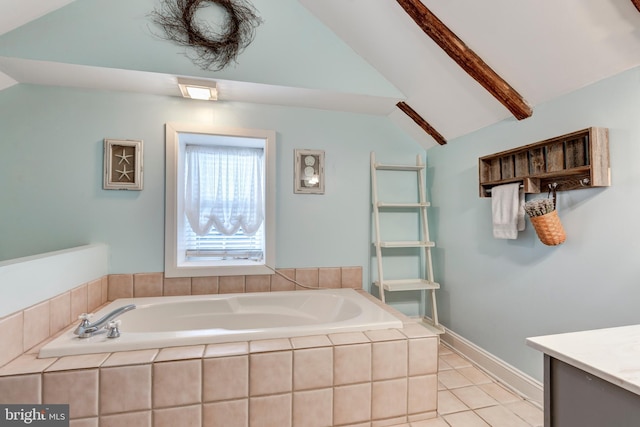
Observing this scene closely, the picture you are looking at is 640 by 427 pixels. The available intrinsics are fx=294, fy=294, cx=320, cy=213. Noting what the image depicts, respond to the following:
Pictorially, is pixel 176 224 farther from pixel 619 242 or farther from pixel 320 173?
pixel 619 242

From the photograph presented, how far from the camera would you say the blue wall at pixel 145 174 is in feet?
6.74

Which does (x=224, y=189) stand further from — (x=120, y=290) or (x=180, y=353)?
(x=180, y=353)

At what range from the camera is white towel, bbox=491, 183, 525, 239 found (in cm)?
180

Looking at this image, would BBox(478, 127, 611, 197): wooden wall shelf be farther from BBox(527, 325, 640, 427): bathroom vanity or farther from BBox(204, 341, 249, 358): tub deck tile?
BBox(204, 341, 249, 358): tub deck tile

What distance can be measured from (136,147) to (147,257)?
0.84 metres

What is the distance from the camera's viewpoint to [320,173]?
2.55m

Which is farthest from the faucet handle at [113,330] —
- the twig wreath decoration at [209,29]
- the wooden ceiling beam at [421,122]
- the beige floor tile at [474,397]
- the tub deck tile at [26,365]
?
the wooden ceiling beam at [421,122]

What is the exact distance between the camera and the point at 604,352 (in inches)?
31.9

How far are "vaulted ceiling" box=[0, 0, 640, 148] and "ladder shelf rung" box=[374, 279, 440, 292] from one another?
1.25 metres

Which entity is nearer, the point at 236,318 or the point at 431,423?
the point at 431,423

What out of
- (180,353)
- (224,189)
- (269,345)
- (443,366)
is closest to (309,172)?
(224,189)

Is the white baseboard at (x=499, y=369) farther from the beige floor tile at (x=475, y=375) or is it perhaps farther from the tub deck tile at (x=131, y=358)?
the tub deck tile at (x=131, y=358)

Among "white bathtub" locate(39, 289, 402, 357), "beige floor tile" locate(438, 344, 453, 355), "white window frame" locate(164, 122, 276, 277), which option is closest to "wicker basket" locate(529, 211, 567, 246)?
"white bathtub" locate(39, 289, 402, 357)

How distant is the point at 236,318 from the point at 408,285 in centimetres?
143
